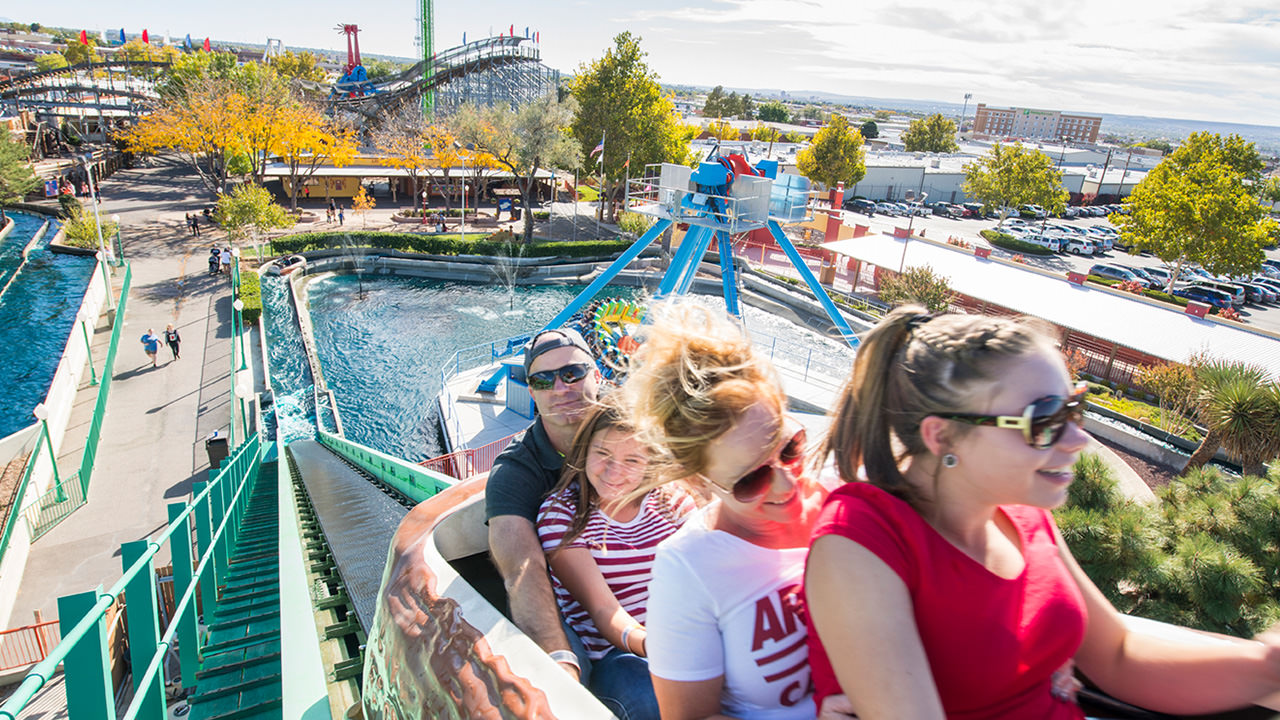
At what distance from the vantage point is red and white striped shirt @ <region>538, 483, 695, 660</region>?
2.46 meters

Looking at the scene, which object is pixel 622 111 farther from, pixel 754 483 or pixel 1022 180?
pixel 754 483

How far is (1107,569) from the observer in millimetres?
5301

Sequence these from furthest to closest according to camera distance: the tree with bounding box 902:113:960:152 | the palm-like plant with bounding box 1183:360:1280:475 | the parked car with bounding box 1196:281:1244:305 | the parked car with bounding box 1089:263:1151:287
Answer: the tree with bounding box 902:113:960:152 < the parked car with bounding box 1089:263:1151:287 < the parked car with bounding box 1196:281:1244:305 < the palm-like plant with bounding box 1183:360:1280:475

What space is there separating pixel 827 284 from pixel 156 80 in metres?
49.1

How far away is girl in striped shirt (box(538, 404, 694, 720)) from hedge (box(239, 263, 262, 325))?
19.5 m

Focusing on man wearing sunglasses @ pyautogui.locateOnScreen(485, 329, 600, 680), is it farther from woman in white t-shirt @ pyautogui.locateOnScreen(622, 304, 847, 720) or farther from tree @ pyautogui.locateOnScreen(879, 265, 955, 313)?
tree @ pyautogui.locateOnScreen(879, 265, 955, 313)

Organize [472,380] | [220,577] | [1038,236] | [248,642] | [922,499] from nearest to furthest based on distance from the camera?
1. [922,499]
2. [248,642]
3. [220,577]
4. [472,380]
5. [1038,236]

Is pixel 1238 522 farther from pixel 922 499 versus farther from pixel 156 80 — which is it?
pixel 156 80

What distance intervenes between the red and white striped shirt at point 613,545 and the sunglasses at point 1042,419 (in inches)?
55.7

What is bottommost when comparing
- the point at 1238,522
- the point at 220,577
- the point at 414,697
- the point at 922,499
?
the point at 220,577

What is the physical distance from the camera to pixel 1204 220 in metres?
24.9

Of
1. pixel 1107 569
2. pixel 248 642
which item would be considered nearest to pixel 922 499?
pixel 248 642

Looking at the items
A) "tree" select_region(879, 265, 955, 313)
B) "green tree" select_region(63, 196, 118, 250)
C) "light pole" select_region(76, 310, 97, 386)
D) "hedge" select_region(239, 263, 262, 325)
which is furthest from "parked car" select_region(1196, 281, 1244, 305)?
"green tree" select_region(63, 196, 118, 250)

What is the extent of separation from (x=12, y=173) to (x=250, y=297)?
18850 millimetres
